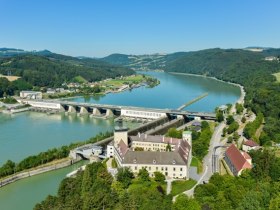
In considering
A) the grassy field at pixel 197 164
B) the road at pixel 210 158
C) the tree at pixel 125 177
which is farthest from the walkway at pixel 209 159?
the tree at pixel 125 177

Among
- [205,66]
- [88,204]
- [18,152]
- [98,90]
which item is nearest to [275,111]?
[18,152]

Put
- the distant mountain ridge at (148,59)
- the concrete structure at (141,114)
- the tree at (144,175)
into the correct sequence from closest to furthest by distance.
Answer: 1. the tree at (144,175)
2. the concrete structure at (141,114)
3. the distant mountain ridge at (148,59)

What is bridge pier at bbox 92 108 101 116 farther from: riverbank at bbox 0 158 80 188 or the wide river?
riverbank at bbox 0 158 80 188

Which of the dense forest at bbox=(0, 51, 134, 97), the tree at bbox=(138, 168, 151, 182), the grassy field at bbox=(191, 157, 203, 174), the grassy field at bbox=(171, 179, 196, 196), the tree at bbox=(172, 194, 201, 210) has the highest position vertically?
the dense forest at bbox=(0, 51, 134, 97)

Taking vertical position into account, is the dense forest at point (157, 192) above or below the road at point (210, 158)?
above

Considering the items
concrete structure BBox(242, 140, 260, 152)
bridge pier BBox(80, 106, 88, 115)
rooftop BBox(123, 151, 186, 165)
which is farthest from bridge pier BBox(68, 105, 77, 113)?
rooftop BBox(123, 151, 186, 165)

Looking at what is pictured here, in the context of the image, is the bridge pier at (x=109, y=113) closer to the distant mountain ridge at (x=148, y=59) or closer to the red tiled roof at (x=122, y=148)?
the red tiled roof at (x=122, y=148)

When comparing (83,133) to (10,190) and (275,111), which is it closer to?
(10,190)
